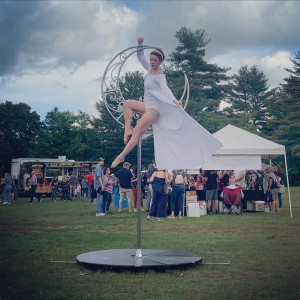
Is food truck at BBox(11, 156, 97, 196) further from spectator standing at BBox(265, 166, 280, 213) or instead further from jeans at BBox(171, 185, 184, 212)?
spectator standing at BBox(265, 166, 280, 213)

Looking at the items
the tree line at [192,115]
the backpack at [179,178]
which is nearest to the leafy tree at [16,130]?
the tree line at [192,115]

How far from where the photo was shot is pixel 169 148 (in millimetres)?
7391

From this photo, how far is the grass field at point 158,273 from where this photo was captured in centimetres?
546

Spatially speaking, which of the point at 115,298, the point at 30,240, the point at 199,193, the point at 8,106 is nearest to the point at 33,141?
the point at 8,106

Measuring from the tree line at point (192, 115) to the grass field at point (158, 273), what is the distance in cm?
2960

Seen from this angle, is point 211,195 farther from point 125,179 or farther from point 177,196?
point 125,179

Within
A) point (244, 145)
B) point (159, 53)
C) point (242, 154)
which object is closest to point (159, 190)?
point (242, 154)

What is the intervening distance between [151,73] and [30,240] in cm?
485

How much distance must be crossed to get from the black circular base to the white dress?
56.5 inches

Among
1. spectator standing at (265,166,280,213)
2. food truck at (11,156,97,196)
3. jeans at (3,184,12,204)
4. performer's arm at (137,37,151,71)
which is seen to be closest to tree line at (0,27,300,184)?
food truck at (11,156,97,196)

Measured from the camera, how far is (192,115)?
2082 inches

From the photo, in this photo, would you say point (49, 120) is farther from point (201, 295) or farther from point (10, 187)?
point (201, 295)

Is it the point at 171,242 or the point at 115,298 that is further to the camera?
the point at 171,242

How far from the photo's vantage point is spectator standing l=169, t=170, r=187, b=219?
52.2 feet
